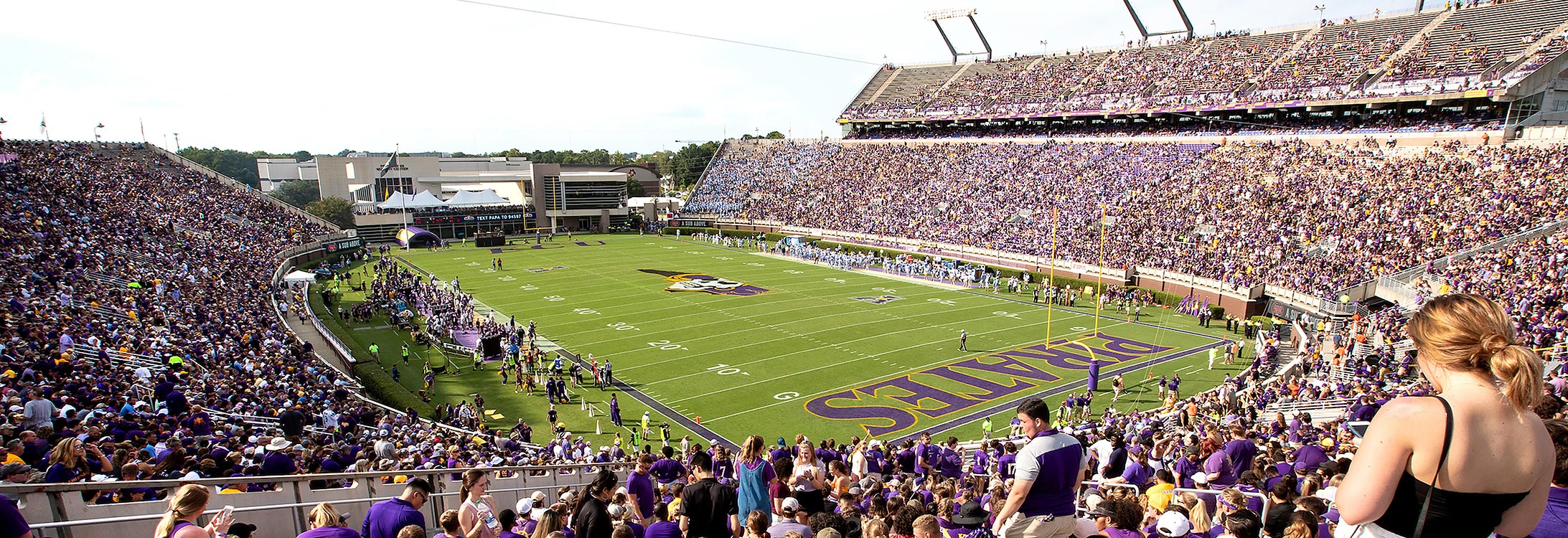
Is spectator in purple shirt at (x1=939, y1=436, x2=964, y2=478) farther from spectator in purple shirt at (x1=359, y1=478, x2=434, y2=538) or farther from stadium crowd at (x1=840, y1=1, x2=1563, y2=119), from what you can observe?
stadium crowd at (x1=840, y1=1, x2=1563, y2=119)

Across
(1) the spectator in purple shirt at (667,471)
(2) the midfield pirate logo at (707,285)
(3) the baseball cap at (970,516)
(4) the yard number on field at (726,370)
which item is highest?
(3) the baseball cap at (970,516)

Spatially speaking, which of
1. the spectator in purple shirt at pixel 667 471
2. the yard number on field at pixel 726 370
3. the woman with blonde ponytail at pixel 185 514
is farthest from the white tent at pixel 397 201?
the woman with blonde ponytail at pixel 185 514

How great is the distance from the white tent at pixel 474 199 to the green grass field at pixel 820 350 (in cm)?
2994

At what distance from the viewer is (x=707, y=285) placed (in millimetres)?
41688

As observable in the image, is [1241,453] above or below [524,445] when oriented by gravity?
above

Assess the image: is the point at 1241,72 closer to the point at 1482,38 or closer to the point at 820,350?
the point at 1482,38

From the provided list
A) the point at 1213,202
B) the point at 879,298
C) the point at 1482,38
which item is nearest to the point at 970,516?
the point at 879,298

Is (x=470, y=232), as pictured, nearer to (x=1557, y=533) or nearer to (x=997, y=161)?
(x=997, y=161)

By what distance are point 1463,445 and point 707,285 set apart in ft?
131

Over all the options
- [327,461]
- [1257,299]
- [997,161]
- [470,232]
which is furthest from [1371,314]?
[470,232]

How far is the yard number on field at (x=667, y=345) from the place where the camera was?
27750mm

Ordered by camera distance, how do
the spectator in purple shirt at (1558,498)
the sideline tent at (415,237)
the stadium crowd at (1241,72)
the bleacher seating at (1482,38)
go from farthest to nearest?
the sideline tent at (415,237) < the stadium crowd at (1241,72) < the bleacher seating at (1482,38) < the spectator in purple shirt at (1558,498)

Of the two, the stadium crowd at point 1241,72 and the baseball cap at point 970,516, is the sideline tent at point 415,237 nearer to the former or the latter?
the stadium crowd at point 1241,72

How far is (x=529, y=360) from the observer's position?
23.9 m
